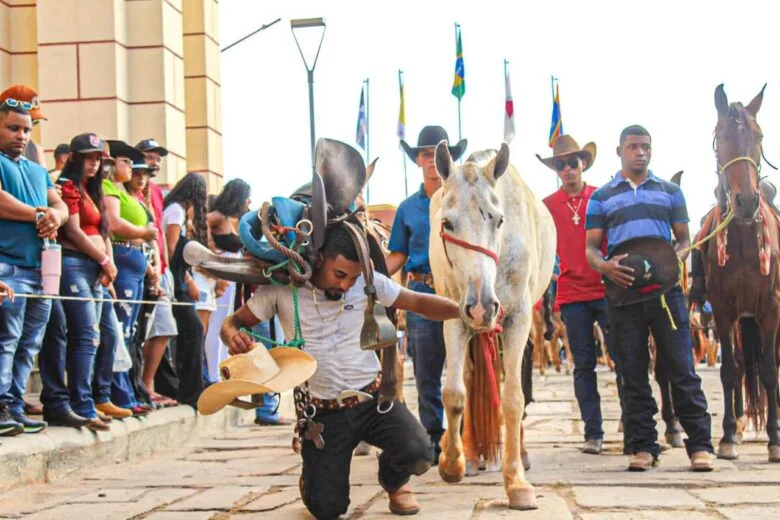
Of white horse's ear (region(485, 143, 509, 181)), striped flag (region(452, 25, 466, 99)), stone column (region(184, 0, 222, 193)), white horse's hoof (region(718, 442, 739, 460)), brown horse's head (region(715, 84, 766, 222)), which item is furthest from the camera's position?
striped flag (region(452, 25, 466, 99))

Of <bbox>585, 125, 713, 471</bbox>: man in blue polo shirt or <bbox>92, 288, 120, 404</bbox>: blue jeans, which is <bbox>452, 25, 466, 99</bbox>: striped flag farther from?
<bbox>585, 125, 713, 471</bbox>: man in blue polo shirt

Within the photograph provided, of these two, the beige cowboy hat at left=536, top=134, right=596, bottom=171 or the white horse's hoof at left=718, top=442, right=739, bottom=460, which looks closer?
the white horse's hoof at left=718, top=442, right=739, bottom=460

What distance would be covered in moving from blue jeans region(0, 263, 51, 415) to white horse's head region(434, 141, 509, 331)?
104 inches

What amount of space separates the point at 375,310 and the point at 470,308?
0.49 metres

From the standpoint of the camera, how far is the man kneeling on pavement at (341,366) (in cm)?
582

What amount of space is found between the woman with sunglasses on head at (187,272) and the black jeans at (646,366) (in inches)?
163

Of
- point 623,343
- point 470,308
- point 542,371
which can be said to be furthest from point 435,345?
point 542,371

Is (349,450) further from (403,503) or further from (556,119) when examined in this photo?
(556,119)

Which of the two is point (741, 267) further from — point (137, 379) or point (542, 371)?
point (542, 371)

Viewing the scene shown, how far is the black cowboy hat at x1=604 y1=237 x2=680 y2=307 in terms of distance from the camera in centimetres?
765

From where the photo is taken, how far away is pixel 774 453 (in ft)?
26.0

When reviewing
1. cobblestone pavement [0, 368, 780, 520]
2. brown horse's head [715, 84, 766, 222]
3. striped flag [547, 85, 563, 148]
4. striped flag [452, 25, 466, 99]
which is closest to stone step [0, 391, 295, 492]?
cobblestone pavement [0, 368, 780, 520]

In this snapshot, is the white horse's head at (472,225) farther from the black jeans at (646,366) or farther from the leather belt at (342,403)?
the black jeans at (646,366)

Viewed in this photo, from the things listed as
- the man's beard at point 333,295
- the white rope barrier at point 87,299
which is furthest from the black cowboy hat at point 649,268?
the white rope barrier at point 87,299
